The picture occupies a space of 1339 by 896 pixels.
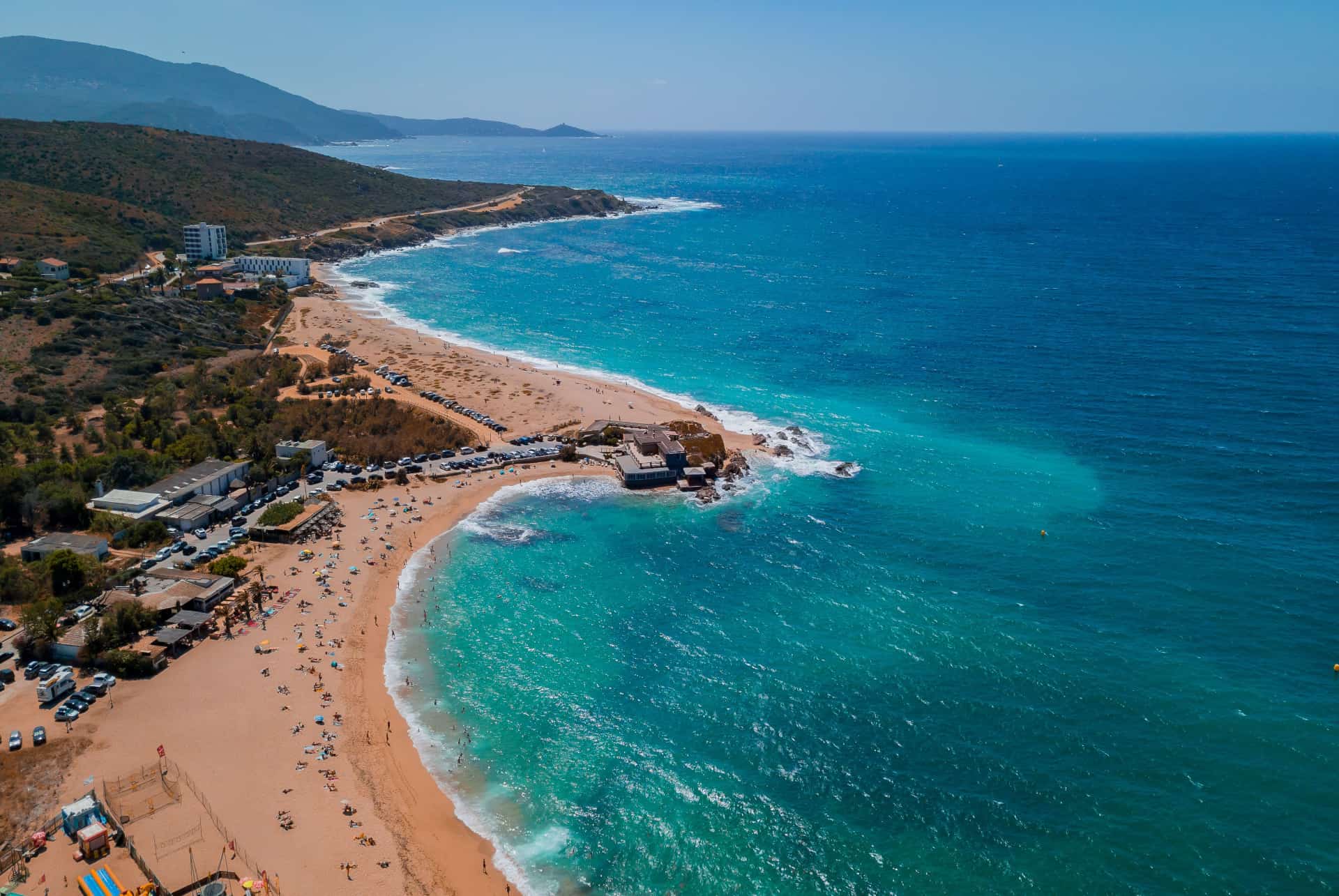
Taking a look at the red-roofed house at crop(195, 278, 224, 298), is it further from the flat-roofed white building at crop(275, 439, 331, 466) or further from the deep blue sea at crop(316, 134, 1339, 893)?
the deep blue sea at crop(316, 134, 1339, 893)

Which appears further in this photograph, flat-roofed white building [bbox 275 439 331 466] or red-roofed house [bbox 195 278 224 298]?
red-roofed house [bbox 195 278 224 298]

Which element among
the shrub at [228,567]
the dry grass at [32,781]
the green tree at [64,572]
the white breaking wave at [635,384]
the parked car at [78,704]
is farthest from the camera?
the white breaking wave at [635,384]

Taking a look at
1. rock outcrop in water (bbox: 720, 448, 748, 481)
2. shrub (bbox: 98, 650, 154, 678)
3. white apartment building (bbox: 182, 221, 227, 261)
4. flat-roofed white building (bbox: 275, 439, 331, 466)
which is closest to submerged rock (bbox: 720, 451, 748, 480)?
rock outcrop in water (bbox: 720, 448, 748, 481)

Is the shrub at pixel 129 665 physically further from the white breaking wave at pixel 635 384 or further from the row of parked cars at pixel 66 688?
the white breaking wave at pixel 635 384

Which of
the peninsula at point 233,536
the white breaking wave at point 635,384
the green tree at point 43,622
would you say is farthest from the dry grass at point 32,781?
the white breaking wave at point 635,384

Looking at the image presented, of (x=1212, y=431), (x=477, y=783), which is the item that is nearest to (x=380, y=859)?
(x=477, y=783)

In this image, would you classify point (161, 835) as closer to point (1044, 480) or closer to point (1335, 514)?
point (1044, 480)
